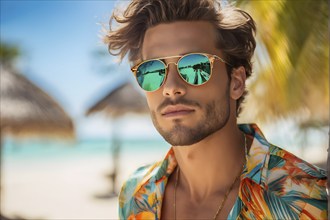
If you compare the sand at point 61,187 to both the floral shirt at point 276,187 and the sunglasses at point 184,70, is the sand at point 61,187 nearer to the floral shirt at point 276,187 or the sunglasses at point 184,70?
the sunglasses at point 184,70

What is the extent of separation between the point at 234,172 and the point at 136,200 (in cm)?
50

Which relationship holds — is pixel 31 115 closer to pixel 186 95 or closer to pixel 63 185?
pixel 186 95

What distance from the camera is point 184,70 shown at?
6.27 ft

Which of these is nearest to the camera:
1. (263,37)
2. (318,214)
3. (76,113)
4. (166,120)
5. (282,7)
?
(318,214)

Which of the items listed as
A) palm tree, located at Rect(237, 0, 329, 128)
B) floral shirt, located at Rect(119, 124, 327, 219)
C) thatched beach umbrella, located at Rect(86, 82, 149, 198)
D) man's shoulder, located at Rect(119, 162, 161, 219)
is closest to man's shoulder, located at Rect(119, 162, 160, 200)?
man's shoulder, located at Rect(119, 162, 161, 219)

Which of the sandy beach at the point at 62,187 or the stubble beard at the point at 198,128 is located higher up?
the stubble beard at the point at 198,128

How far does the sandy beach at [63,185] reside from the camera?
16.8 meters

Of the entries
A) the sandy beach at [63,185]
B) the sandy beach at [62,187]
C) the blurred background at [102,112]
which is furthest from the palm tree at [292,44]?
the sandy beach at [62,187]

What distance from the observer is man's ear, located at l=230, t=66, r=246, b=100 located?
6.99ft

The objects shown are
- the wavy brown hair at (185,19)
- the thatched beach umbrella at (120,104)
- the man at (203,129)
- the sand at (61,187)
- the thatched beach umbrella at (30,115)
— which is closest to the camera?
the man at (203,129)

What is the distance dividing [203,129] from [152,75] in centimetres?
30

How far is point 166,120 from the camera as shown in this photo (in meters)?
1.96

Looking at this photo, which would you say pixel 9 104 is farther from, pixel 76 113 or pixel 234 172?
pixel 76 113

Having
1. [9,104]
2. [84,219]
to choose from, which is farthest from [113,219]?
[9,104]
